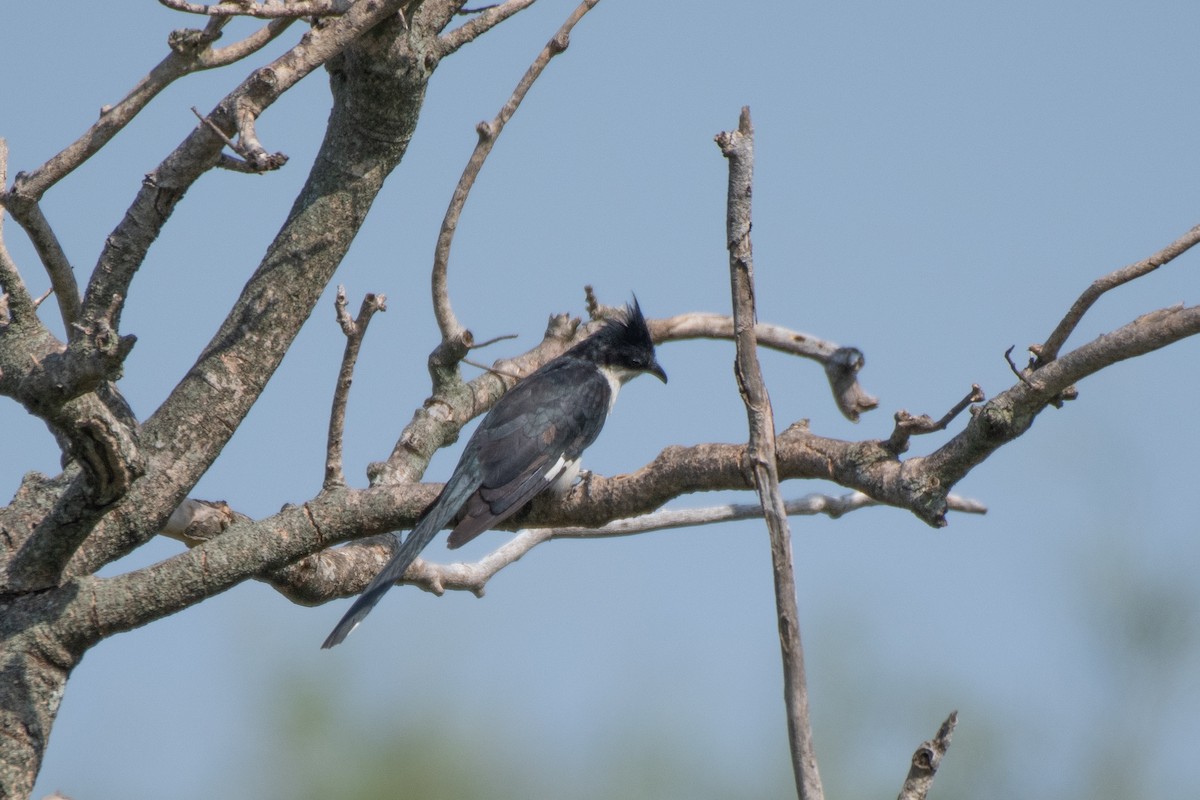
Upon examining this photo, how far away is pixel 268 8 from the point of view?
379 centimetres

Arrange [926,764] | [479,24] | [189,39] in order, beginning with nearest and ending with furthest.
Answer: [926,764] < [189,39] < [479,24]

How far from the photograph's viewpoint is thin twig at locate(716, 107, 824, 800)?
8.13 feet

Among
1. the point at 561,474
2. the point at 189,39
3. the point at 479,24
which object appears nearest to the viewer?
the point at 189,39

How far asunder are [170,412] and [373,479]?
3.33 ft

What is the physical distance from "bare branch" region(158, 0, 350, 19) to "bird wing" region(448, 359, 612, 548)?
228cm

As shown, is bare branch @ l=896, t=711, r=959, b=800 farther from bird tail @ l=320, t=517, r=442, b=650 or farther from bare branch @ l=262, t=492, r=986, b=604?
bird tail @ l=320, t=517, r=442, b=650

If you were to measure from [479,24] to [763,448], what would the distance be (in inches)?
102

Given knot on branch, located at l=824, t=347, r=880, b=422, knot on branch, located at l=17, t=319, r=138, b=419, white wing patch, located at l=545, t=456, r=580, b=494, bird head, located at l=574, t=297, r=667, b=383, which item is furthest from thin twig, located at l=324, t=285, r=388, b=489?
bird head, located at l=574, t=297, r=667, b=383

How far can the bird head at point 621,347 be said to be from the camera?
755cm

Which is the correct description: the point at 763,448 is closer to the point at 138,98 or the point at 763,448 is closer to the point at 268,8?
the point at 268,8

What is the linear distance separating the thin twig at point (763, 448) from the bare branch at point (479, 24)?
1815mm

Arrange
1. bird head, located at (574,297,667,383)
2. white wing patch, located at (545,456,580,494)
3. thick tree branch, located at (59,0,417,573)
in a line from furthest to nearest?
bird head, located at (574,297,667,383) → white wing patch, located at (545,456,580,494) → thick tree branch, located at (59,0,417,573)

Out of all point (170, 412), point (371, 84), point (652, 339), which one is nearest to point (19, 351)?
point (170, 412)

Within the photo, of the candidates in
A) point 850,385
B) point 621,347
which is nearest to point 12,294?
point 850,385
